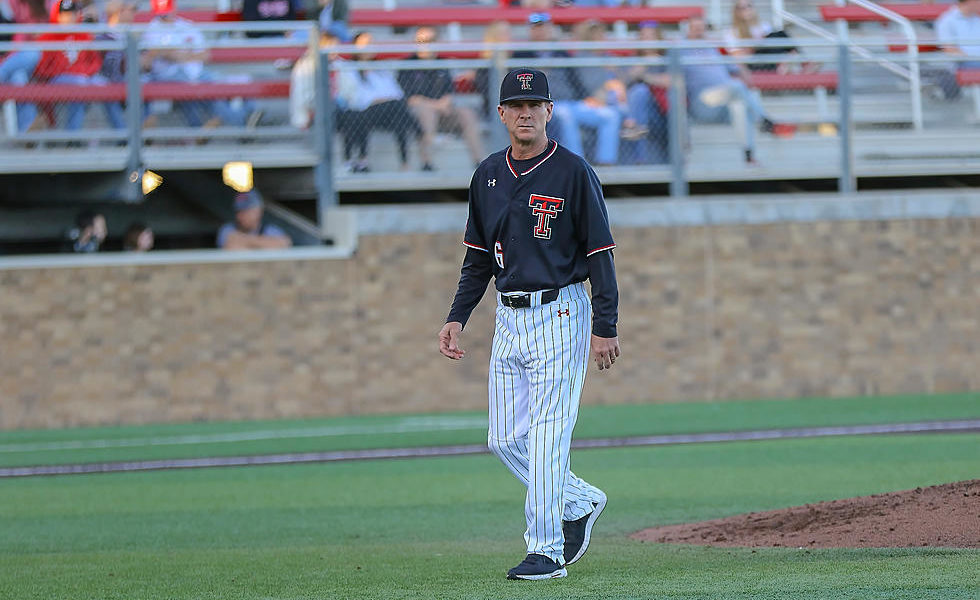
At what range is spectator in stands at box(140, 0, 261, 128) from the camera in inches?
647

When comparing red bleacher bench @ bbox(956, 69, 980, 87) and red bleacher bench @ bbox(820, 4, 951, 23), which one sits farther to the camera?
red bleacher bench @ bbox(820, 4, 951, 23)

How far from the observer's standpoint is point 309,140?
1720 centimetres

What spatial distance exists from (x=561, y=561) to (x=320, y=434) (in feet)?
30.7

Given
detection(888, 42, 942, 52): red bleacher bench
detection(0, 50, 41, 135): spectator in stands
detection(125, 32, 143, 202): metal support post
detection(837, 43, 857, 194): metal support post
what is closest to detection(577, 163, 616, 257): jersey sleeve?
detection(125, 32, 143, 202): metal support post

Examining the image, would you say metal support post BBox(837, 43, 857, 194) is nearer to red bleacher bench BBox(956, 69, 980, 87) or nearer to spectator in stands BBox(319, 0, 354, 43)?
red bleacher bench BBox(956, 69, 980, 87)

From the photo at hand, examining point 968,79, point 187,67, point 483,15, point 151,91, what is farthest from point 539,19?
point 968,79

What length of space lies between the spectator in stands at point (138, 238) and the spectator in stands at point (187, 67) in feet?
4.96

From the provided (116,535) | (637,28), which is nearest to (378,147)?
(637,28)

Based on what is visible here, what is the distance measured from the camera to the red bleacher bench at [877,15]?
67.4ft

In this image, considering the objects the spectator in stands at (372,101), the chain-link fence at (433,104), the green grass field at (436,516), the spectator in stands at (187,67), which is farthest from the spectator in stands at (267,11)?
the green grass field at (436,516)

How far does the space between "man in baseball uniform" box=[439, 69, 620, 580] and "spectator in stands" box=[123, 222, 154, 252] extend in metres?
11.9

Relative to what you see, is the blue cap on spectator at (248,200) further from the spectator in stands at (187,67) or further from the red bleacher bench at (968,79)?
the red bleacher bench at (968,79)

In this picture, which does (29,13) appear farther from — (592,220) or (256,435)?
(592,220)

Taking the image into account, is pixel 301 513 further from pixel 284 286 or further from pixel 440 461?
pixel 284 286
